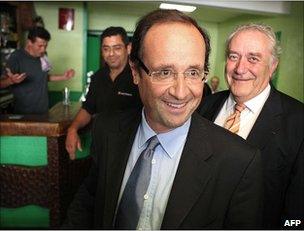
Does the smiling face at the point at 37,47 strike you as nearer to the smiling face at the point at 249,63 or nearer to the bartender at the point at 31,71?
the bartender at the point at 31,71

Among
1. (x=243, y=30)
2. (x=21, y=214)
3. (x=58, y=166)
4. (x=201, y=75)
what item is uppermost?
→ (x=243, y=30)

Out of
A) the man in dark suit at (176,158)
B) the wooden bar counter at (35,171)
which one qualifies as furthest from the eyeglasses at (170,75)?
the wooden bar counter at (35,171)

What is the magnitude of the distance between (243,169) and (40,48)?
117 inches

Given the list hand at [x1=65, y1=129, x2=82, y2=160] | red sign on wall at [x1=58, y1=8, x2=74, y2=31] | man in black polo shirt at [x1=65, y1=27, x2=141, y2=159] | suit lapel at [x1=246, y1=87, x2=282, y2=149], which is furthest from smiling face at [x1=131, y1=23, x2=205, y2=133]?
red sign on wall at [x1=58, y1=8, x2=74, y2=31]

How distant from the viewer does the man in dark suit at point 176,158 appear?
36.1 inches

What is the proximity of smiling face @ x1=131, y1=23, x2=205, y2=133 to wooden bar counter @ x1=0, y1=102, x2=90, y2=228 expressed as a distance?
1.36 m

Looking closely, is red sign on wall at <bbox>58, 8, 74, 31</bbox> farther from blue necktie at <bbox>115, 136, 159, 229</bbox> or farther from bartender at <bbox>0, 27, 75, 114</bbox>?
blue necktie at <bbox>115, 136, 159, 229</bbox>

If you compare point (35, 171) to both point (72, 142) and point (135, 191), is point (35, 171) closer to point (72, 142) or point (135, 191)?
point (72, 142)

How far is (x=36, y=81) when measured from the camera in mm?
3441

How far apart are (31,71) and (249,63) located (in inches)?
107

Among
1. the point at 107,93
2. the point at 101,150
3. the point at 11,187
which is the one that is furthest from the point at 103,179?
the point at 11,187

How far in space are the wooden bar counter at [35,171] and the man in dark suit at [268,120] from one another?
50.7 inches

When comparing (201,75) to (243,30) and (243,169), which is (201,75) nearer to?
(243,169)

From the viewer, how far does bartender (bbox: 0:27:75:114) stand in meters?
3.29
